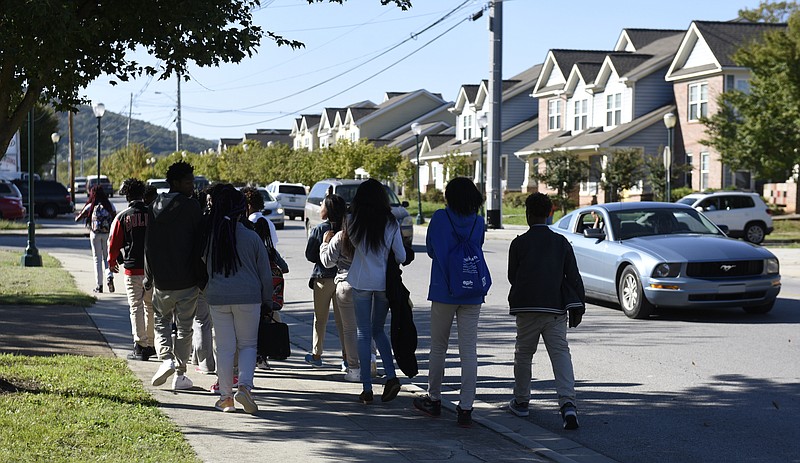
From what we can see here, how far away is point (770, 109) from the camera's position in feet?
110

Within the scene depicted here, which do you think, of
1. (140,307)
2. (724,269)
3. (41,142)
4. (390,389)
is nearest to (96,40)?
(140,307)

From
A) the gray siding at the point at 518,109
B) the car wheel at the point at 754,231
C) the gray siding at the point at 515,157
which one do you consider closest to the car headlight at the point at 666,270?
the car wheel at the point at 754,231

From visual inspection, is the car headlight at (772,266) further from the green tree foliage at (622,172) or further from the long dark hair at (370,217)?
the green tree foliage at (622,172)

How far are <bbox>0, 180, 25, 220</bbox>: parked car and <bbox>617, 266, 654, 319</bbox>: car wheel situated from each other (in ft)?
112

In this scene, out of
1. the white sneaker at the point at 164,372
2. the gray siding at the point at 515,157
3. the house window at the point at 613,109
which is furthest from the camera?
the gray siding at the point at 515,157

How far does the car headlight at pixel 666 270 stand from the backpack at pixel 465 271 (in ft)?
19.7

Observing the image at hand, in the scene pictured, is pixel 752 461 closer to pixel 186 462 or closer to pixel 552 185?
pixel 186 462

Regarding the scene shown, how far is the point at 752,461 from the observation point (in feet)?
22.0

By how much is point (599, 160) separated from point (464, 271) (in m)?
44.5

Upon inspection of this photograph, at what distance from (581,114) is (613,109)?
3127mm

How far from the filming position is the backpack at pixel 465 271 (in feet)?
24.9

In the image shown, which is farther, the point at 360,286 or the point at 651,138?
the point at 651,138

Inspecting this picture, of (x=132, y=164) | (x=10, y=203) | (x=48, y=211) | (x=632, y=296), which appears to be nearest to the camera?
(x=632, y=296)

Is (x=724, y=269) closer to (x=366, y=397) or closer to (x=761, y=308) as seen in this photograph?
(x=761, y=308)
